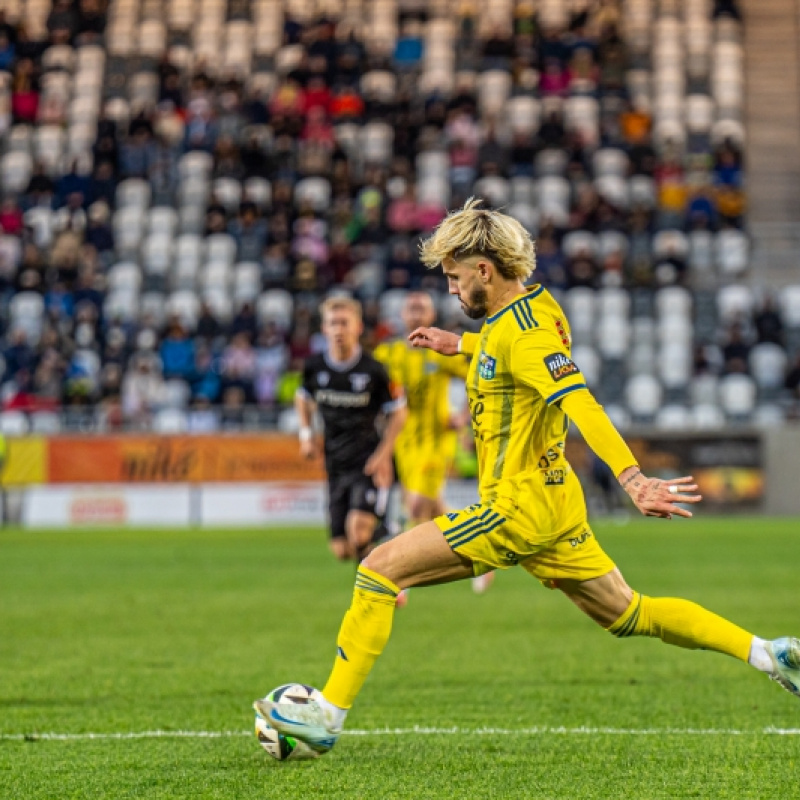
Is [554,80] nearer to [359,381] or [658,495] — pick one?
[359,381]

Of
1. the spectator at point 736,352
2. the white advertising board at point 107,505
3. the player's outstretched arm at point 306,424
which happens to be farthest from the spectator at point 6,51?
the player's outstretched arm at point 306,424

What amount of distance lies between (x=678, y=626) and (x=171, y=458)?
20.1m

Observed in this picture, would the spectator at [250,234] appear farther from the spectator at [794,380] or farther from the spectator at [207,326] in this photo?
the spectator at [794,380]

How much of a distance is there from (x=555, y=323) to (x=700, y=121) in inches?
1080

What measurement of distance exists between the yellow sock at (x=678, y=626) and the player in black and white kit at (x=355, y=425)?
554 cm

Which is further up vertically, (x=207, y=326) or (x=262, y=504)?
(x=207, y=326)

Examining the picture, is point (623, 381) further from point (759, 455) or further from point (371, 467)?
point (371, 467)

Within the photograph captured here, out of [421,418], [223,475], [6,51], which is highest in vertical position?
[6,51]

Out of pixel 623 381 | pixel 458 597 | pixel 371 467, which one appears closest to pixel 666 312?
pixel 623 381

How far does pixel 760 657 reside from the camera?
5922mm

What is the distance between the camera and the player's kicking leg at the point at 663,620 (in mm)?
5961

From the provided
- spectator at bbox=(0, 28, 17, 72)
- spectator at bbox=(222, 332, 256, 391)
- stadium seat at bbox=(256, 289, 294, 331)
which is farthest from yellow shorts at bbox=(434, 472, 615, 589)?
spectator at bbox=(0, 28, 17, 72)

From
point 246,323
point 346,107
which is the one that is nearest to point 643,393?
point 246,323

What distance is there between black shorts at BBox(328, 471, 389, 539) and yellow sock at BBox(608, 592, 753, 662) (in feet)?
18.9
